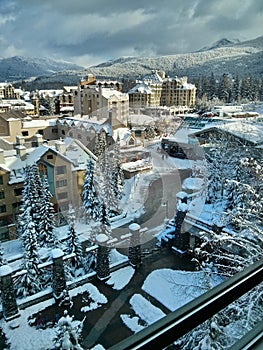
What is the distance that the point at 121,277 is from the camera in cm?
310

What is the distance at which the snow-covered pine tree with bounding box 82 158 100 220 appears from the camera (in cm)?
500

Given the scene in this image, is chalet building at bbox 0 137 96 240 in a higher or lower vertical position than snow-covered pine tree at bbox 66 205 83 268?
higher

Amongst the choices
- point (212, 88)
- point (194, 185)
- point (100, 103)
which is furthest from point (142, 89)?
point (194, 185)

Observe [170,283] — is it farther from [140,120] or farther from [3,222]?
[140,120]

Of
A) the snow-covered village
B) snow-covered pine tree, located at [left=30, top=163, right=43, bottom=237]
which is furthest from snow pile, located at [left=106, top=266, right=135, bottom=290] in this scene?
snow-covered pine tree, located at [left=30, top=163, right=43, bottom=237]

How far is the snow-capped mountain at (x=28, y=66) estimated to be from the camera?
1.79m

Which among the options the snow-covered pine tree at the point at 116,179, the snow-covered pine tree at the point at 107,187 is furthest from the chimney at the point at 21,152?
the snow-covered pine tree at the point at 116,179

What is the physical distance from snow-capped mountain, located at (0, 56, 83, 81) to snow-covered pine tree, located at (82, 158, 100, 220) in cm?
296

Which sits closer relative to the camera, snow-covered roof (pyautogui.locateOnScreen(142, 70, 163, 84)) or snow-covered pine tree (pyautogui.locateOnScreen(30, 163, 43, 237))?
snow-covered pine tree (pyautogui.locateOnScreen(30, 163, 43, 237))

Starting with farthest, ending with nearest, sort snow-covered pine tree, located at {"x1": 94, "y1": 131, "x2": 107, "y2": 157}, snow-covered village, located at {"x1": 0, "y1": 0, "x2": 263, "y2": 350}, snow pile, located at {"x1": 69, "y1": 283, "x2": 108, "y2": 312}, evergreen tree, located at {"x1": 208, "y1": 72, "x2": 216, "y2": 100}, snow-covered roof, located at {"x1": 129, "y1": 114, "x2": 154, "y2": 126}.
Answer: evergreen tree, located at {"x1": 208, "y1": 72, "x2": 216, "y2": 100} → snow-covered roof, located at {"x1": 129, "y1": 114, "x2": 154, "y2": 126} → snow-covered pine tree, located at {"x1": 94, "y1": 131, "x2": 107, "y2": 157} → snow pile, located at {"x1": 69, "y1": 283, "x2": 108, "y2": 312} → snow-covered village, located at {"x1": 0, "y1": 0, "x2": 263, "y2": 350}

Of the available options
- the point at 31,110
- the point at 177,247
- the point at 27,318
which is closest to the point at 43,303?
the point at 27,318

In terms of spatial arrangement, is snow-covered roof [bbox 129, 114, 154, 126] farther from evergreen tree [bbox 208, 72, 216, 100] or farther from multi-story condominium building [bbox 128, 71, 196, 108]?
evergreen tree [bbox 208, 72, 216, 100]

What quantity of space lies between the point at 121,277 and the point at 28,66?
7.32ft

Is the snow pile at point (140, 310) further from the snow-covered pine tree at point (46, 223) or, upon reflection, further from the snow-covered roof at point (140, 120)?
the snow-covered roof at point (140, 120)
